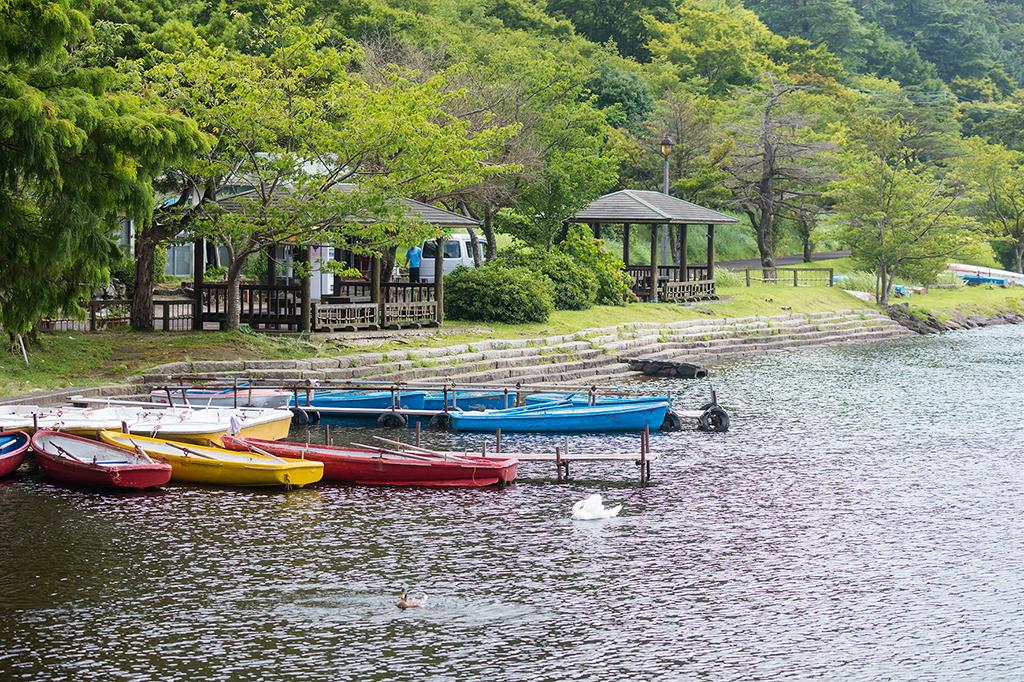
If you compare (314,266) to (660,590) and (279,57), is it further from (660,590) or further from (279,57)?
(660,590)

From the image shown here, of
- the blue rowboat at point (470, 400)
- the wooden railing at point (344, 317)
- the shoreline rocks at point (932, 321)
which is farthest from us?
the shoreline rocks at point (932, 321)

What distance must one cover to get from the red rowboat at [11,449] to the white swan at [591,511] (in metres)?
9.69

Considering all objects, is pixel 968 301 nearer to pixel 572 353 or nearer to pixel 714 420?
pixel 572 353

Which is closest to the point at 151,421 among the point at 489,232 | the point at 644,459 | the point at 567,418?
the point at 567,418

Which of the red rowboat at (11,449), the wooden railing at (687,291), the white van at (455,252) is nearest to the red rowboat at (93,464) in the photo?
the red rowboat at (11,449)

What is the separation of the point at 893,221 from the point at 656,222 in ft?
54.2

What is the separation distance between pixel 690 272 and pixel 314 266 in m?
22.0

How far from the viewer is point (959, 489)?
76.6 feet

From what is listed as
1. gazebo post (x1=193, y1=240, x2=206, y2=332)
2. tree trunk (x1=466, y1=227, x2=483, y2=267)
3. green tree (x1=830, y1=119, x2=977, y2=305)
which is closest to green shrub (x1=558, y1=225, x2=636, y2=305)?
tree trunk (x1=466, y1=227, x2=483, y2=267)

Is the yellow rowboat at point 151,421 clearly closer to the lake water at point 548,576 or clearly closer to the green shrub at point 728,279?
the lake water at point 548,576

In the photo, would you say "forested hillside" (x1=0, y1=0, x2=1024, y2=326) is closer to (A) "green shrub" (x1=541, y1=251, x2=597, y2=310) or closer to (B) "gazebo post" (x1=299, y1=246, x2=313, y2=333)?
(B) "gazebo post" (x1=299, y1=246, x2=313, y2=333)

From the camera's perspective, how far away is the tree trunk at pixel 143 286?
32406mm

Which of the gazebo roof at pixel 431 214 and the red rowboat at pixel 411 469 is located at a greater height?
the gazebo roof at pixel 431 214

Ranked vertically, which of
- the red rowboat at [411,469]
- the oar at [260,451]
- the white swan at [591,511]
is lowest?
the white swan at [591,511]
